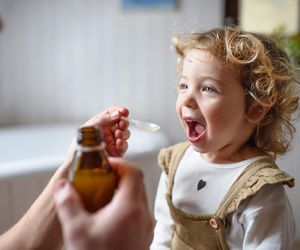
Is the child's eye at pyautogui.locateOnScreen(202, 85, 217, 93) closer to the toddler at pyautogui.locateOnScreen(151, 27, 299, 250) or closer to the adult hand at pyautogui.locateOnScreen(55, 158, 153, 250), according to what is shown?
the toddler at pyautogui.locateOnScreen(151, 27, 299, 250)

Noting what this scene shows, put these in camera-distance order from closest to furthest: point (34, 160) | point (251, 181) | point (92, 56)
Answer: point (251, 181), point (34, 160), point (92, 56)

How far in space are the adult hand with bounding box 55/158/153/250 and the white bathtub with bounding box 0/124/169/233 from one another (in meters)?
0.71

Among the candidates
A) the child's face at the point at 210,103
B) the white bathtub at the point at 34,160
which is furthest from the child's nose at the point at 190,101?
the white bathtub at the point at 34,160

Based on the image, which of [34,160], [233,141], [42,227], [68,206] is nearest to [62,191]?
[68,206]

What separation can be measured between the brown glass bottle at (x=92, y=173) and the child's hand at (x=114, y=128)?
1.09ft

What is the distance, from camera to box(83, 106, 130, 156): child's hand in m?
0.83

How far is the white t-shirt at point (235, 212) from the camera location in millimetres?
746

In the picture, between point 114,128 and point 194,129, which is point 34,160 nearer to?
point 114,128

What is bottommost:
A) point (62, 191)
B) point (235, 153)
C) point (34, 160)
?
point (34, 160)

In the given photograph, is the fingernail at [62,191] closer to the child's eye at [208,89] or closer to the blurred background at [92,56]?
the child's eye at [208,89]

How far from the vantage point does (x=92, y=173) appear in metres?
0.49

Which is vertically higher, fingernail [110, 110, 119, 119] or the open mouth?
fingernail [110, 110, 119, 119]

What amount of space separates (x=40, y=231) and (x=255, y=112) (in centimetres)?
46

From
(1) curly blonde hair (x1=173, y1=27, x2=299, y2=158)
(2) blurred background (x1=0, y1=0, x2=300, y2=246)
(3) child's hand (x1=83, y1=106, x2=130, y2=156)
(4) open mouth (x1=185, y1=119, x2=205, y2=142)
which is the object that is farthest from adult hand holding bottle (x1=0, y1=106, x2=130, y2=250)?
(2) blurred background (x1=0, y1=0, x2=300, y2=246)
